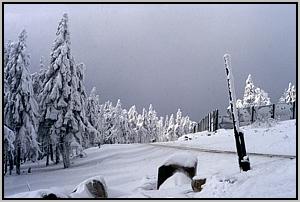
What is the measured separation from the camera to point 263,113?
27719 millimetres

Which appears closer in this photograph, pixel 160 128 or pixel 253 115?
pixel 253 115

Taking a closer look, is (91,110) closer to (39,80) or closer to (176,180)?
A: (39,80)

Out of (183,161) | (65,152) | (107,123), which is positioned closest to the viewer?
(183,161)

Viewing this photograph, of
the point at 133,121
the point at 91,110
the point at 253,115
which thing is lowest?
the point at 133,121

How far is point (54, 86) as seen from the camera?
31.9 meters

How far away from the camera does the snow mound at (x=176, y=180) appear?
12014 mm

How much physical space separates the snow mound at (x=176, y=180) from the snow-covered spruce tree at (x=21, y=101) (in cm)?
1889

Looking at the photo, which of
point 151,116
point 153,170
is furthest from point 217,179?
point 151,116

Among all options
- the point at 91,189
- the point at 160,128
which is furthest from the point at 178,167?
the point at 160,128

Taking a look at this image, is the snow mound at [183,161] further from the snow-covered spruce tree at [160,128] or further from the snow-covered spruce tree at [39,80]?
the snow-covered spruce tree at [160,128]

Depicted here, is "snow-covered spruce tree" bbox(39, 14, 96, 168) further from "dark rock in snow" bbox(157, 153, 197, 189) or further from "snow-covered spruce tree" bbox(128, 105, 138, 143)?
"snow-covered spruce tree" bbox(128, 105, 138, 143)

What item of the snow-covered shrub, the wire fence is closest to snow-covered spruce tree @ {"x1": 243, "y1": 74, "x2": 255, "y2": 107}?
the wire fence

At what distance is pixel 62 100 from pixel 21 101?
3.35 meters

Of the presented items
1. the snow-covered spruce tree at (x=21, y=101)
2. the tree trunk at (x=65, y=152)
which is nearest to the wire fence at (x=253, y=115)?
the tree trunk at (x=65, y=152)
